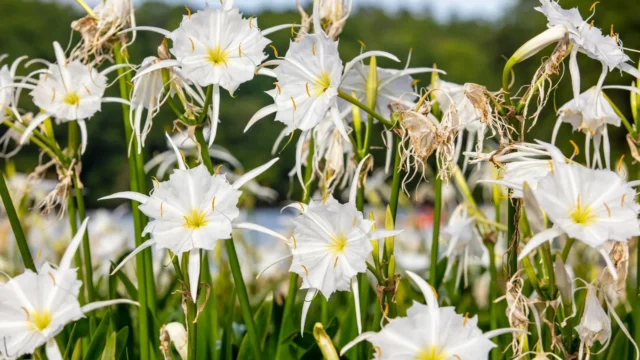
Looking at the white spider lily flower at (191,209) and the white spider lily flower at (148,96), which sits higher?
the white spider lily flower at (148,96)

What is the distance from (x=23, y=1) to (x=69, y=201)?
2766 centimetres

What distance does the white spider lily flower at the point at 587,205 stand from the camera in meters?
0.68

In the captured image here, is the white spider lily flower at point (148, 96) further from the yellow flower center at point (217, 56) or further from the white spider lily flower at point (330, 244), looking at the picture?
the white spider lily flower at point (330, 244)

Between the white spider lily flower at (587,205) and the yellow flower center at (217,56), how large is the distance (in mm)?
374

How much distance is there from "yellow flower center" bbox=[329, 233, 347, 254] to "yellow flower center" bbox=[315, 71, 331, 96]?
0.55ft

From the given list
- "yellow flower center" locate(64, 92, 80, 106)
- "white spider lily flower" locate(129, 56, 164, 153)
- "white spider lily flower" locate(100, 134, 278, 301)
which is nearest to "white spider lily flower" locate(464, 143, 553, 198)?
"white spider lily flower" locate(100, 134, 278, 301)

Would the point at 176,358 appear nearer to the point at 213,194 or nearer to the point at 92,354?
the point at 92,354

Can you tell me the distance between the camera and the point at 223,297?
190 cm

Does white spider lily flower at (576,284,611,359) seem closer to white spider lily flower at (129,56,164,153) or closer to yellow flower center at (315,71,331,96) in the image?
yellow flower center at (315,71,331,96)

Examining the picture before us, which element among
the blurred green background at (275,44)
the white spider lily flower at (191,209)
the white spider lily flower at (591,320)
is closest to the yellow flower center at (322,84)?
the white spider lily flower at (191,209)

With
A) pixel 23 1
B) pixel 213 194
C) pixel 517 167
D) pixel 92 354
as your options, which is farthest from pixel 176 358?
pixel 23 1

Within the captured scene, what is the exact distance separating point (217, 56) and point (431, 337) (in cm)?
40

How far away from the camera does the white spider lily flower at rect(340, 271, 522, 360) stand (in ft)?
2.28

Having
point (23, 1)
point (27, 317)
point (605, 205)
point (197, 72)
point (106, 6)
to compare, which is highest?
point (23, 1)
